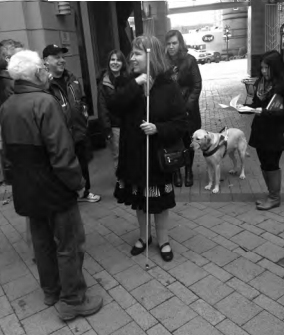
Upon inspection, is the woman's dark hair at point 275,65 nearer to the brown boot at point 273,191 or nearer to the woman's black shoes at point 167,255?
the brown boot at point 273,191

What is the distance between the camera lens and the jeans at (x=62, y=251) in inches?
103

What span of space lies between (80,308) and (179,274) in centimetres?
95

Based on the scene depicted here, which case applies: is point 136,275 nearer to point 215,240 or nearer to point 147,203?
point 147,203

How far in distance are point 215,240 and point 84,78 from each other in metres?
5.36

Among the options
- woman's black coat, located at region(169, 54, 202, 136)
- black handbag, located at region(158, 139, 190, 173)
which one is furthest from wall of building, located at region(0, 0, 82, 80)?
black handbag, located at region(158, 139, 190, 173)

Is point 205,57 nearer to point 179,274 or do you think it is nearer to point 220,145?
point 220,145

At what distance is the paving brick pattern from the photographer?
107 inches

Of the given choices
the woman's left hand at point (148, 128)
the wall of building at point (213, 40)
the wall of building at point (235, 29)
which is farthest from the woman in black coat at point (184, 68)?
the wall of building at point (213, 40)

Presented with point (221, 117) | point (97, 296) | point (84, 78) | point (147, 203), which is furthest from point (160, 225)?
point (221, 117)

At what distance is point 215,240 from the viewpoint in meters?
3.80

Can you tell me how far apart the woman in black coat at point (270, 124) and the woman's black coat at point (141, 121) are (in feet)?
4.29

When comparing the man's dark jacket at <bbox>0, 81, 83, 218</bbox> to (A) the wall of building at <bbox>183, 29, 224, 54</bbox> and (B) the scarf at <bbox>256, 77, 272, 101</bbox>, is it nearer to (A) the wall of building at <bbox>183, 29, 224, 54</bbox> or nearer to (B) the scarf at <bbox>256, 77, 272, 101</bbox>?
(B) the scarf at <bbox>256, 77, 272, 101</bbox>

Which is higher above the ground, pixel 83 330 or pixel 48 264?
pixel 48 264

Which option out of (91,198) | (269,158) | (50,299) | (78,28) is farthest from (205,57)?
(50,299)
